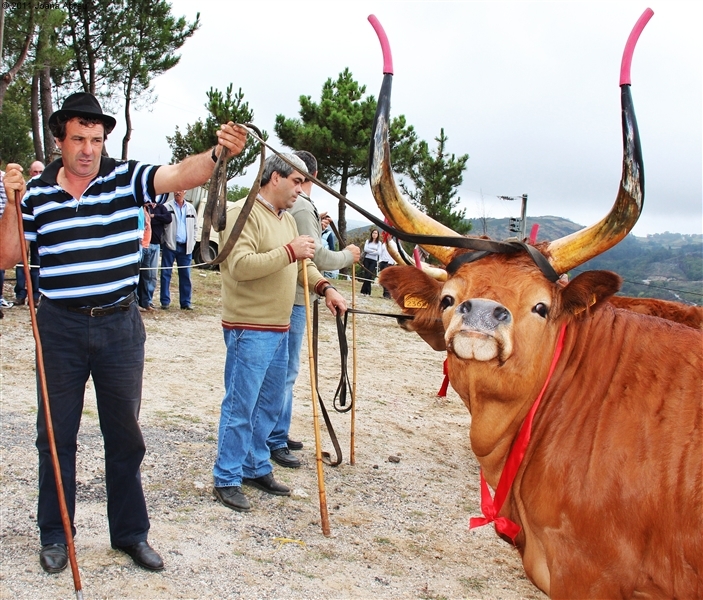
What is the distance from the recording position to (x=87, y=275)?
357 cm

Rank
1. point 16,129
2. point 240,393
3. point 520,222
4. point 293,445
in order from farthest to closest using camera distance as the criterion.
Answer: point 16,129
point 520,222
point 293,445
point 240,393

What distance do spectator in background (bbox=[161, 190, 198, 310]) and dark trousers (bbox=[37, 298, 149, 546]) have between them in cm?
875

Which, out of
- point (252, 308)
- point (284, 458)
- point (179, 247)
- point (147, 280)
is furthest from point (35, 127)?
point (252, 308)

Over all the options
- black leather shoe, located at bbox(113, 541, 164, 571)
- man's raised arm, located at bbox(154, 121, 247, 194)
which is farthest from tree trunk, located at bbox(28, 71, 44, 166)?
black leather shoe, located at bbox(113, 541, 164, 571)

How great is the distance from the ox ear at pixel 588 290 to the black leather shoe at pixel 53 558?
10.2 feet

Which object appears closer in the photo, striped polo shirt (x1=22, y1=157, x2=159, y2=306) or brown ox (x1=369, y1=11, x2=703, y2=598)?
brown ox (x1=369, y1=11, x2=703, y2=598)

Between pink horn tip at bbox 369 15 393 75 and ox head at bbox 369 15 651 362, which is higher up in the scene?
pink horn tip at bbox 369 15 393 75

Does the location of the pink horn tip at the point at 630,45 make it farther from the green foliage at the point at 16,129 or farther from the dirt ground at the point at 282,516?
the green foliage at the point at 16,129

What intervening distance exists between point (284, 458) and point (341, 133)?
22.2 m

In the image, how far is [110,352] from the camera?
3.66m

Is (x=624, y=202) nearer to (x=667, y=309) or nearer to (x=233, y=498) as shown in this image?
(x=667, y=309)

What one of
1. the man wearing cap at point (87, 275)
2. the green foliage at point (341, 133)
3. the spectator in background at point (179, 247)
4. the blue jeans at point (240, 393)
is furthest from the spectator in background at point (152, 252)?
the green foliage at point (341, 133)

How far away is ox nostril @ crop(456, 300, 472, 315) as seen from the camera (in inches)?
110

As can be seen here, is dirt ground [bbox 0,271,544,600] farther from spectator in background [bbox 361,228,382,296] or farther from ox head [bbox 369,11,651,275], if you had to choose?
spectator in background [bbox 361,228,382,296]
